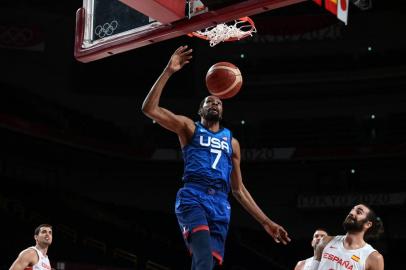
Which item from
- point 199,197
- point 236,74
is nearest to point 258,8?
point 236,74

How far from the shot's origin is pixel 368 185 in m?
19.5

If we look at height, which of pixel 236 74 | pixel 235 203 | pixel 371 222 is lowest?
pixel 371 222

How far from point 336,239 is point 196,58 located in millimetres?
16320

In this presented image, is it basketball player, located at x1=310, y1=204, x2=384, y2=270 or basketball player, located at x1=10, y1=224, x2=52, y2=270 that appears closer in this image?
basketball player, located at x1=310, y1=204, x2=384, y2=270

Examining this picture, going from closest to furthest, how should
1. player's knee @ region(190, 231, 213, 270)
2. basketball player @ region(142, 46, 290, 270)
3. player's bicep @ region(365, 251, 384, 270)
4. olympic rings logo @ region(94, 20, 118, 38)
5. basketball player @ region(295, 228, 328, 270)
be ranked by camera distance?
player's knee @ region(190, 231, 213, 270) < basketball player @ region(142, 46, 290, 270) < player's bicep @ region(365, 251, 384, 270) < olympic rings logo @ region(94, 20, 118, 38) < basketball player @ region(295, 228, 328, 270)

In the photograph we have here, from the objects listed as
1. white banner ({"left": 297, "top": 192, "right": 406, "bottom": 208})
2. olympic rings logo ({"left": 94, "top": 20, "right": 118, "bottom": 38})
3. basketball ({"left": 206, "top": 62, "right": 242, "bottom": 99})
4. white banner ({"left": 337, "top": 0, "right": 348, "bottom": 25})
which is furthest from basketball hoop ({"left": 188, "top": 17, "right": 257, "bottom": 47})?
white banner ({"left": 297, "top": 192, "right": 406, "bottom": 208})

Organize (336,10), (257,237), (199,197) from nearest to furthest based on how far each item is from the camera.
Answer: (199,197) → (336,10) → (257,237)

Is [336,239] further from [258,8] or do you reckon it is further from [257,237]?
[257,237]

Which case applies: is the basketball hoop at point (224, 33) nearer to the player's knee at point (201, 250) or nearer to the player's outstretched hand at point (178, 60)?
the player's outstretched hand at point (178, 60)

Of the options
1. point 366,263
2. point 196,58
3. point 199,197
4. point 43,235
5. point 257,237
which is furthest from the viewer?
point 196,58

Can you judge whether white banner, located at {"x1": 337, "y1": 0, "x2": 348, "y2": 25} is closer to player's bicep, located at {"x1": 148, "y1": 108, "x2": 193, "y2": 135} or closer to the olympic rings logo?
player's bicep, located at {"x1": 148, "y1": 108, "x2": 193, "y2": 135}

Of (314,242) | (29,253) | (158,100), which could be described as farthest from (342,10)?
(29,253)

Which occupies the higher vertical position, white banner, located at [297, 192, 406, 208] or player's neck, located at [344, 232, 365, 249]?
white banner, located at [297, 192, 406, 208]

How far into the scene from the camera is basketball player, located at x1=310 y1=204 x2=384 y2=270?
4.74m
